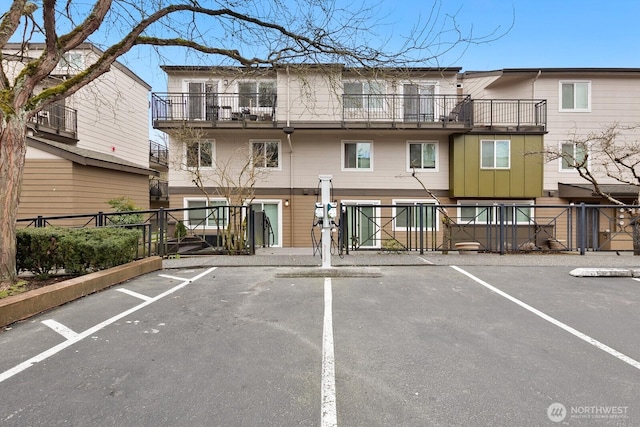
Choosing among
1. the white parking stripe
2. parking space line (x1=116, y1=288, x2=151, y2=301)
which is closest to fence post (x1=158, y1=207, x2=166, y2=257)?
parking space line (x1=116, y1=288, x2=151, y2=301)

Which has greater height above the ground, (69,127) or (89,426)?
(69,127)

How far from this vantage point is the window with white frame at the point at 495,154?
14.7 meters

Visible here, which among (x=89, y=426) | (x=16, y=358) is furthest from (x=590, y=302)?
(x=16, y=358)

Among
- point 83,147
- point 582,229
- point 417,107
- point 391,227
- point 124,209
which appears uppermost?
point 417,107

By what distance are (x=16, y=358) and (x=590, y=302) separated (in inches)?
288

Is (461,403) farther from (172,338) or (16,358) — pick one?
(16,358)

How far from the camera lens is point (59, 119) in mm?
15000

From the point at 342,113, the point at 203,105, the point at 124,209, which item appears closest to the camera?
the point at 124,209

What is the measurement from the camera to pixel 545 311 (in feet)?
15.6

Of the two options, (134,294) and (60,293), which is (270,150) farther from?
(60,293)

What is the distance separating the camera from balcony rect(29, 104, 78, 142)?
1383 centimetres

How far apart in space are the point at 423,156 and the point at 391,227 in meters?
3.50

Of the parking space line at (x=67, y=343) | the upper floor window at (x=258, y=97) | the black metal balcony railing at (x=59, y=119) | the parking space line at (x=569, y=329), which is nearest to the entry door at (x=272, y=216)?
the upper floor window at (x=258, y=97)

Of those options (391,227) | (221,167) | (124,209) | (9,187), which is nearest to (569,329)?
(9,187)
